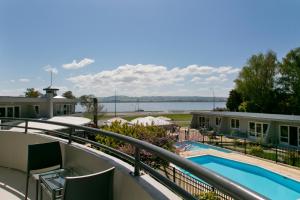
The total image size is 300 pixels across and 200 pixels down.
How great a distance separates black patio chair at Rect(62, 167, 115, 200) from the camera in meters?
2.17

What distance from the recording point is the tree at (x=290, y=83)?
116 ft

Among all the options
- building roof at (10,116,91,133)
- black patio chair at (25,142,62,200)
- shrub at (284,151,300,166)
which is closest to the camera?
black patio chair at (25,142,62,200)

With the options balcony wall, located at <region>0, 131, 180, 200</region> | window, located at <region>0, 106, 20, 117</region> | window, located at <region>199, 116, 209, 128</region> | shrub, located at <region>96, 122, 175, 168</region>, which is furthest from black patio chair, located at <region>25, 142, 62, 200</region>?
window, located at <region>199, 116, 209, 128</region>

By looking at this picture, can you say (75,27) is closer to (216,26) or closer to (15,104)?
(216,26)

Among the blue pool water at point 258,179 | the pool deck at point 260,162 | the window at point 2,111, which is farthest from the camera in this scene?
the window at point 2,111

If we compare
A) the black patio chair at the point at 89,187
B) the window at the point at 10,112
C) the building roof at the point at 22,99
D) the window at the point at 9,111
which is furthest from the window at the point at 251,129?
the black patio chair at the point at 89,187

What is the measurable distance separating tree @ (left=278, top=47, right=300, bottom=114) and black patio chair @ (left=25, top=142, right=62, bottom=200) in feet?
124

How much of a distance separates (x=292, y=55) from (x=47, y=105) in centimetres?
3426

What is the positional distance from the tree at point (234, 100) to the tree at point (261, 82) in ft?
8.31

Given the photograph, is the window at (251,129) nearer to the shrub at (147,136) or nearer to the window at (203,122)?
the window at (203,122)

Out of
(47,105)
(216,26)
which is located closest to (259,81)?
(216,26)

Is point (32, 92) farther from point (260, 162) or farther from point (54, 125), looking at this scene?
point (260, 162)

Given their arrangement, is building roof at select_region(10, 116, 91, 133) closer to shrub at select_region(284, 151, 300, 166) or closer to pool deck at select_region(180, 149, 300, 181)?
pool deck at select_region(180, 149, 300, 181)

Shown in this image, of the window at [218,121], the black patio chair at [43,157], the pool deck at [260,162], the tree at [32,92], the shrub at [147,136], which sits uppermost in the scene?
the tree at [32,92]
